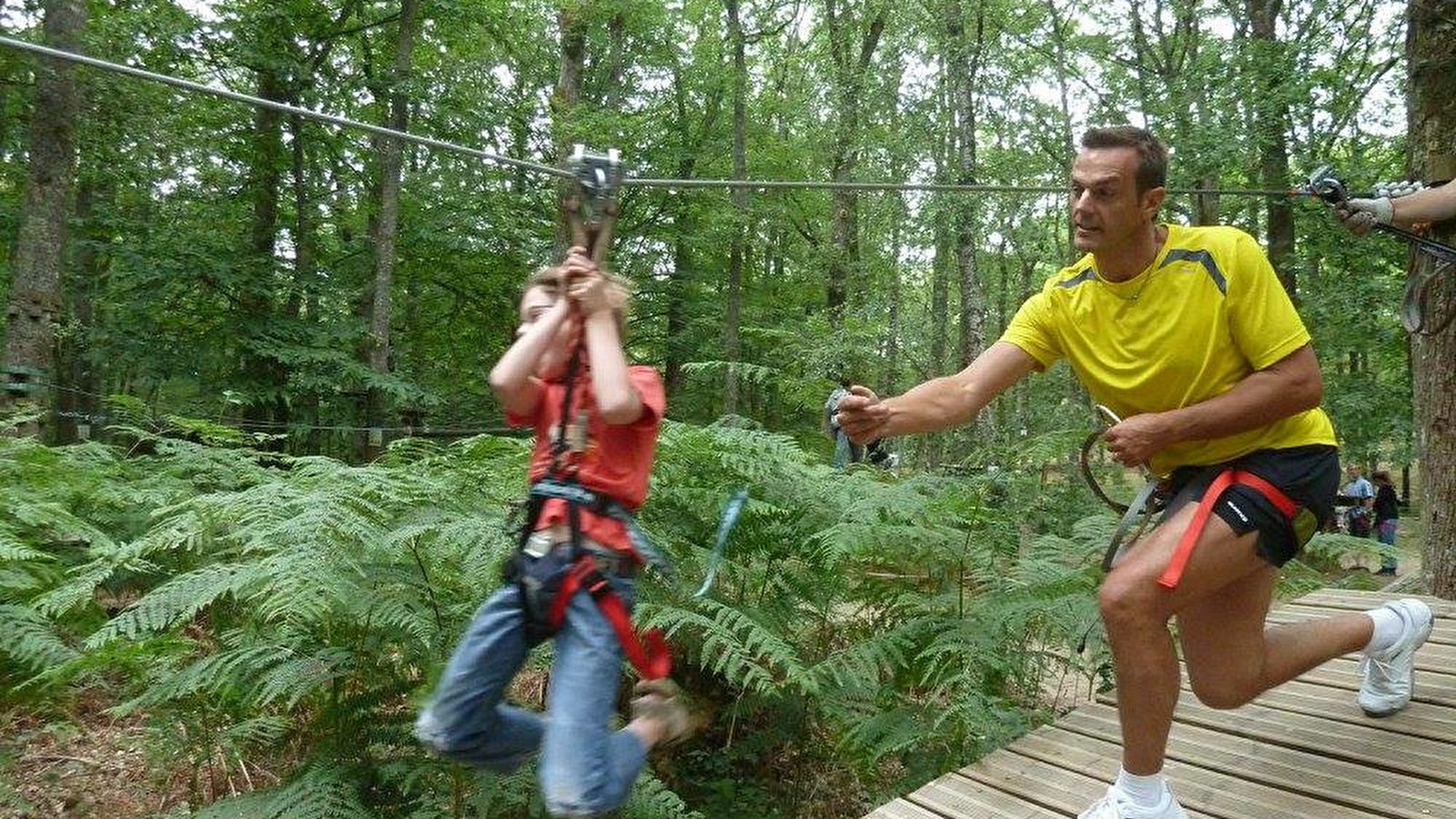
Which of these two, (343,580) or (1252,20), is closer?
(343,580)

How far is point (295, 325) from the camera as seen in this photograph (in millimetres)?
12734

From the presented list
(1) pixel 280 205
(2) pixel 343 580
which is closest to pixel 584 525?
(2) pixel 343 580

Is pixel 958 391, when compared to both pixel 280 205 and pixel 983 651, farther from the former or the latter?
pixel 280 205

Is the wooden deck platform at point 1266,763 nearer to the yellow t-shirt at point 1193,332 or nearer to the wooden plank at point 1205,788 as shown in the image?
the wooden plank at point 1205,788

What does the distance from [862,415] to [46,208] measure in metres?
8.55

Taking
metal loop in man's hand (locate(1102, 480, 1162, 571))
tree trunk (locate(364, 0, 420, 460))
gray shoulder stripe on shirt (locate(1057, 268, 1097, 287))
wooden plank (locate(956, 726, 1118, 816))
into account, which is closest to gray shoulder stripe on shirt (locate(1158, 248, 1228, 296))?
gray shoulder stripe on shirt (locate(1057, 268, 1097, 287))

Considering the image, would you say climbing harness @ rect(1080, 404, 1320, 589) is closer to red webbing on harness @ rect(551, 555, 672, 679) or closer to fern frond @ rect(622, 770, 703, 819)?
red webbing on harness @ rect(551, 555, 672, 679)

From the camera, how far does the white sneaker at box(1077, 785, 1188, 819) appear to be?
2406 mm

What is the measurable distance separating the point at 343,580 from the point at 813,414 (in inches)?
714

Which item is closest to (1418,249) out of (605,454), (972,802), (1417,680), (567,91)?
(1417,680)

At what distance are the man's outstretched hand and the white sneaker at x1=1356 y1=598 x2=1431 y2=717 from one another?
1.97 meters

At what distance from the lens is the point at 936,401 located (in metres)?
2.89

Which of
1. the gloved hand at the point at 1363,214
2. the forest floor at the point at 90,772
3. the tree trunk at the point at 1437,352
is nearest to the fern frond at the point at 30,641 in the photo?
the forest floor at the point at 90,772

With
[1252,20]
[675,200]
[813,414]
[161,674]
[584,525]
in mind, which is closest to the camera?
[584,525]
